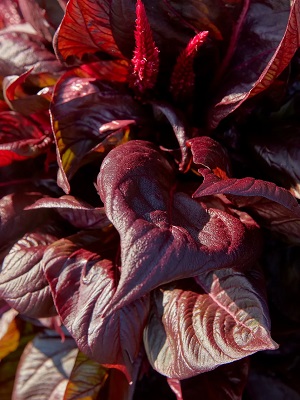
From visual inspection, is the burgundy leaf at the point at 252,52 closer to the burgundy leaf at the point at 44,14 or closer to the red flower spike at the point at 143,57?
the red flower spike at the point at 143,57

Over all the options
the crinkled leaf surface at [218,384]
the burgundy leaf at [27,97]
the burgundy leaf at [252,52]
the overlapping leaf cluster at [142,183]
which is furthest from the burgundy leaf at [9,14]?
the crinkled leaf surface at [218,384]

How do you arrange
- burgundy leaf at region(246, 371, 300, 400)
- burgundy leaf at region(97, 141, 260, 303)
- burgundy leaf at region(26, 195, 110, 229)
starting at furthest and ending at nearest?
burgundy leaf at region(246, 371, 300, 400), burgundy leaf at region(26, 195, 110, 229), burgundy leaf at region(97, 141, 260, 303)

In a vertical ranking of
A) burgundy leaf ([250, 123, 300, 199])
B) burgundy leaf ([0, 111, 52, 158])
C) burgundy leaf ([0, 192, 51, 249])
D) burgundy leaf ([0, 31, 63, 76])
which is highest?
burgundy leaf ([0, 31, 63, 76])

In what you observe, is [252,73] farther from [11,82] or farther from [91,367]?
[91,367]

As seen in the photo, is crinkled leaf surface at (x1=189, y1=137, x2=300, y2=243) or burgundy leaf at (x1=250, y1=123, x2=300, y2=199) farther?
burgundy leaf at (x1=250, y1=123, x2=300, y2=199)

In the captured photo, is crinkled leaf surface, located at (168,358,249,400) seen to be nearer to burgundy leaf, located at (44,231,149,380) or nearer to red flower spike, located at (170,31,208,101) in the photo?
burgundy leaf, located at (44,231,149,380)

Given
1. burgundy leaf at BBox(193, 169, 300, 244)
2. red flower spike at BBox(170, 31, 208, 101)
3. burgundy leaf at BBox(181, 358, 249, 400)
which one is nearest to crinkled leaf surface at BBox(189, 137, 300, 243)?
burgundy leaf at BBox(193, 169, 300, 244)

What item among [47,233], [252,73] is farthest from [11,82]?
[252,73]
